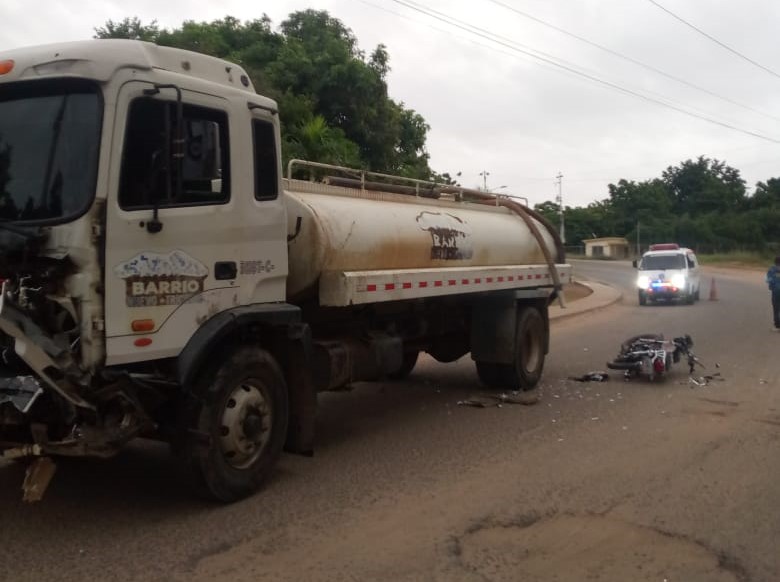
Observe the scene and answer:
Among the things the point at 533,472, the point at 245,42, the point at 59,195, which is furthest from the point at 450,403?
the point at 245,42

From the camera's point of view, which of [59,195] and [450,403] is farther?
[450,403]

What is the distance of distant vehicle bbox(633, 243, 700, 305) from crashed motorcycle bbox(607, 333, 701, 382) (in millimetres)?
14999

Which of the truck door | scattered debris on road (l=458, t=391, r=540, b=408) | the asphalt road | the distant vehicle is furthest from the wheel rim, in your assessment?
the distant vehicle

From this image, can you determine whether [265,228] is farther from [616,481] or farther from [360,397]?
[360,397]

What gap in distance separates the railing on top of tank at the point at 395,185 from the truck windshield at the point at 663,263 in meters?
16.4

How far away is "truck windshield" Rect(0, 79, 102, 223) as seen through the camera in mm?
4383

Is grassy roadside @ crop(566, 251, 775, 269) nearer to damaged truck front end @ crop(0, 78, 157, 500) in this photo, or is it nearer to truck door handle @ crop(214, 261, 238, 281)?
truck door handle @ crop(214, 261, 238, 281)

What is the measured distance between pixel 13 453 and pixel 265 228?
2169 millimetres

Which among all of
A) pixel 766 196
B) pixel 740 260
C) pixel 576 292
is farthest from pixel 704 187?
pixel 576 292

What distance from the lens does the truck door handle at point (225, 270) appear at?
513 centimetres

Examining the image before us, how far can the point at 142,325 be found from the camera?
4.64 m

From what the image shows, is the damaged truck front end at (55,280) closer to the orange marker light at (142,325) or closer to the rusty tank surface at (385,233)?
the orange marker light at (142,325)

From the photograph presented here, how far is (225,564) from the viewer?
421cm

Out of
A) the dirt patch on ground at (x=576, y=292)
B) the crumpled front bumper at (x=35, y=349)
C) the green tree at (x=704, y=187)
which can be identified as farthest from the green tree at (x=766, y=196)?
the crumpled front bumper at (x=35, y=349)
